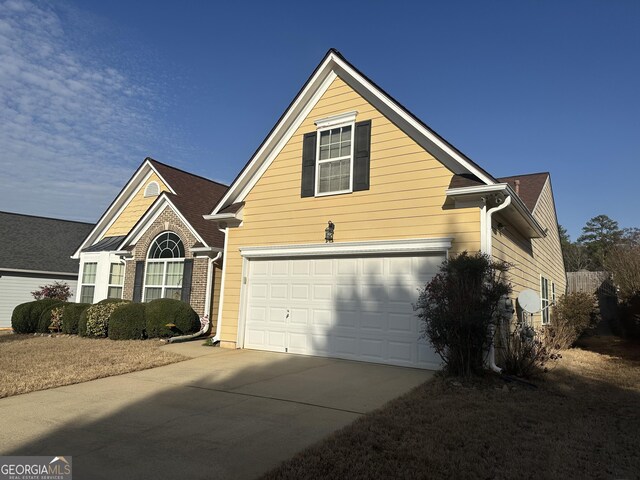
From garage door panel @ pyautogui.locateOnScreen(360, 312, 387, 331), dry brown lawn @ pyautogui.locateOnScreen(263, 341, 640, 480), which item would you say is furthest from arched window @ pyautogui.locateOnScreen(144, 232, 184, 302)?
dry brown lawn @ pyautogui.locateOnScreen(263, 341, 640, 480)

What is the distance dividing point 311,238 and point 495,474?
7.42m

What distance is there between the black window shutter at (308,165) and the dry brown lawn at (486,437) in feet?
18.7

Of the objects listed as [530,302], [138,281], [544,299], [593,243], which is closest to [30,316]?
[138,281]

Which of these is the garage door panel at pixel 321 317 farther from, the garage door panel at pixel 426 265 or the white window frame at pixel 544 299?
the white window frame at pixel 544 299

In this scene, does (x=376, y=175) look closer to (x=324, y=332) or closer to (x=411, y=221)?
(x=411, y=221)

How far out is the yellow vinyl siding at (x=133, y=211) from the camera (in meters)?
19.5

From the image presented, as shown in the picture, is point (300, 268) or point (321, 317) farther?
point (300, 268)

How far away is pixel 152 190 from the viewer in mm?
19391

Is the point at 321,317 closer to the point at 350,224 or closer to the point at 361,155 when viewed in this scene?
the point at 350,224

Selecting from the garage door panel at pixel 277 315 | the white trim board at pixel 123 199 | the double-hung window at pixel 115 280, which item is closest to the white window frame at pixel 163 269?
the double-hung window at pixel 115 280

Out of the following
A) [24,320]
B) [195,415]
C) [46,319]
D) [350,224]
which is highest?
[350,224]

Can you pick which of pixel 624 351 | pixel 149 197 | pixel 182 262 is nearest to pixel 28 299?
pixel 149 197

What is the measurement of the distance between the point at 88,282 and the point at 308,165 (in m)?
12.9

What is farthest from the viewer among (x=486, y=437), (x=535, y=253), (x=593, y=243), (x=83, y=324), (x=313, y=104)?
(x=593, y=243)
